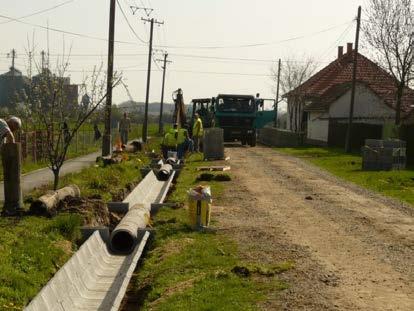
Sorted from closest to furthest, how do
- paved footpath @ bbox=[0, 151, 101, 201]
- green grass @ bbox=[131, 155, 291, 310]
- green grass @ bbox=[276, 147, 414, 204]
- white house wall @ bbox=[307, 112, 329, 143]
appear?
green grass @ bbox=[131, 155, 291, 310] < paved footpath @ bbox=[0, 151, 101, 201] < green grass @ bbox=[276, 147, 414, 204] < white house wall @ bbox=[307, 112, 329, 143]

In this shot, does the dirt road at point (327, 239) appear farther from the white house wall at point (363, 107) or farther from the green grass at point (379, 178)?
the white house wall at point (363, 107)

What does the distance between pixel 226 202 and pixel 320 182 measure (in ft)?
18.3

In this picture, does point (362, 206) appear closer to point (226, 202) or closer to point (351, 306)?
point (226, 202)

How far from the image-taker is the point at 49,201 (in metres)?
12.1

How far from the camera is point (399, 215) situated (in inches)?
552

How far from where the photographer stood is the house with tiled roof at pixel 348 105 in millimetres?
40031

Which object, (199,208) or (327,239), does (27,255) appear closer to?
(199,208)

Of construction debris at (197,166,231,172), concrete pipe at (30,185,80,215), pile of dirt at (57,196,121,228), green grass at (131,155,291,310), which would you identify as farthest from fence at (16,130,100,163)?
construction debris at (197,166,231,172)

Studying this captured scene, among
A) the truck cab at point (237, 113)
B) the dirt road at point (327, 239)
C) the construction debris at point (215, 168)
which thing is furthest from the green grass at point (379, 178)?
the truck cab at point (237, 113)

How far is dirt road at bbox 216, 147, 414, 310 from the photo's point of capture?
25.5 feet

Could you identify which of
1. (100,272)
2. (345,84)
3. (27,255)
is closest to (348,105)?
(345,84)

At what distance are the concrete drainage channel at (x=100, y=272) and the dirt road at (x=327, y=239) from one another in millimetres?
Result: 1556

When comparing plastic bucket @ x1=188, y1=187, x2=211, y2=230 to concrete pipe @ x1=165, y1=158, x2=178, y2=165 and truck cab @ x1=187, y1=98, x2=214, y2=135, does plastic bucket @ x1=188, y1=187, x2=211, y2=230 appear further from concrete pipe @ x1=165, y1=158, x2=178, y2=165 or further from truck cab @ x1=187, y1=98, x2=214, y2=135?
truck cab @ x1=187, y1=98, x2=214, y2=135

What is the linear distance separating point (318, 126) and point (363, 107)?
16.1 ft
